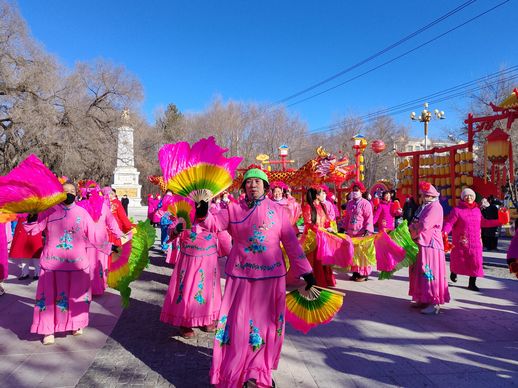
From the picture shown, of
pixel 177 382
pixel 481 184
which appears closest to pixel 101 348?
pixel 177 382

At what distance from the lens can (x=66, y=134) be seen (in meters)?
22.2

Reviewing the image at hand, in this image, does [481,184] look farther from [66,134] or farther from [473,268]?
[66,134]

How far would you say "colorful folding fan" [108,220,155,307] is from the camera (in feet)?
12.3

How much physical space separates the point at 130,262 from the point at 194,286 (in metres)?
0.72

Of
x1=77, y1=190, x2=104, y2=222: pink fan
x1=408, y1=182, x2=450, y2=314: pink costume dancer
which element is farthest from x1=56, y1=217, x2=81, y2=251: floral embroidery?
x1=408, y1=182, x2=450, y2=314: pink costume dancer

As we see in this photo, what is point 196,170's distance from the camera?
2998 millimetres

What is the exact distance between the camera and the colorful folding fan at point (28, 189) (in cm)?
321

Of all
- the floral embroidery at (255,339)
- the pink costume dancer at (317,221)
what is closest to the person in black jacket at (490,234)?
the pink costume dancer at (317,221)

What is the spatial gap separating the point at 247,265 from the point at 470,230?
14.9 feet

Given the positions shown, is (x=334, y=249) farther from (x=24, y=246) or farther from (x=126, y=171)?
(x=126, y=171)

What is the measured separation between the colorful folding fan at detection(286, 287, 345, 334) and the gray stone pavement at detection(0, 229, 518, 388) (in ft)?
1.58

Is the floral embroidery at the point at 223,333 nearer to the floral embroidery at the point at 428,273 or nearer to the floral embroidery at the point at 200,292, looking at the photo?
the floral embroidery at the point at 200,292

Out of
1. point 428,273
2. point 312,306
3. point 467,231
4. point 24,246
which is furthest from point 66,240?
point 467,231

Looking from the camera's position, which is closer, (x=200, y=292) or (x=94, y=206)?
(x=200, y=292)
